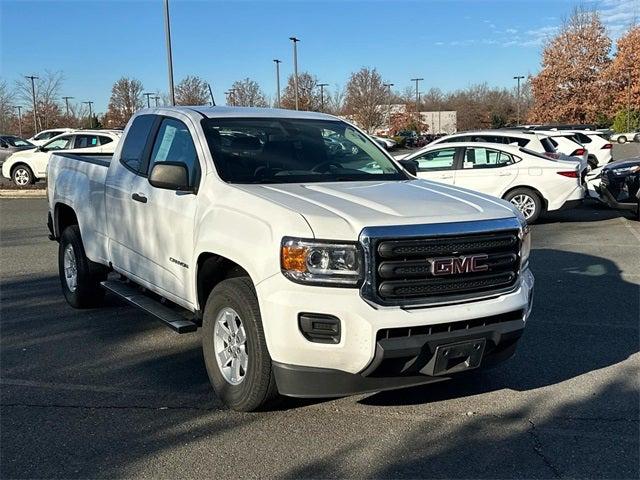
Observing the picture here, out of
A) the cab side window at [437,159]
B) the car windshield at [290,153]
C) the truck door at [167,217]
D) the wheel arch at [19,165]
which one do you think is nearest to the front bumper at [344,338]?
the truck door at [167,217]

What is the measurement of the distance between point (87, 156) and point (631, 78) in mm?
47132

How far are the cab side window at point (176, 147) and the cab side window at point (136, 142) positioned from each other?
209mm

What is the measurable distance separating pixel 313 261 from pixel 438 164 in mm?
9626

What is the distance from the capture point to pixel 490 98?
307ft

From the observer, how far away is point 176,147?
5.02 m

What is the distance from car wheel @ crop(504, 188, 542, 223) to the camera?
12.0 metres

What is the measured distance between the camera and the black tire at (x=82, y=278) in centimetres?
622

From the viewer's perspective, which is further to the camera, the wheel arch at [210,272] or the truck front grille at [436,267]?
the wheel arch at [210,272]

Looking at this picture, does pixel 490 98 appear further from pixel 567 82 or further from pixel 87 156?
pixel 87 156

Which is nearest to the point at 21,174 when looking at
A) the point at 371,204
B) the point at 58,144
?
the point at 58,144

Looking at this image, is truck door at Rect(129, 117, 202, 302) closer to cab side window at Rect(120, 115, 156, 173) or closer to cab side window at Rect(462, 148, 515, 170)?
cab side window at Rect(120, 115, 156, 173)

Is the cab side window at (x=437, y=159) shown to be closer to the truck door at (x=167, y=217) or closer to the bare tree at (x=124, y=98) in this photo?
the truck door at (x=167, y=217)

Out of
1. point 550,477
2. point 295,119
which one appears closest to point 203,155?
point 295,119

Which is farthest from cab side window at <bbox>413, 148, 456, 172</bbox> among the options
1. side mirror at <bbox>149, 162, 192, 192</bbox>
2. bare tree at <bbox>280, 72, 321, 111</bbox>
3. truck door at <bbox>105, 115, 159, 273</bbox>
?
bare tree at <bbox>280, 72, 321, 111</bbox>
